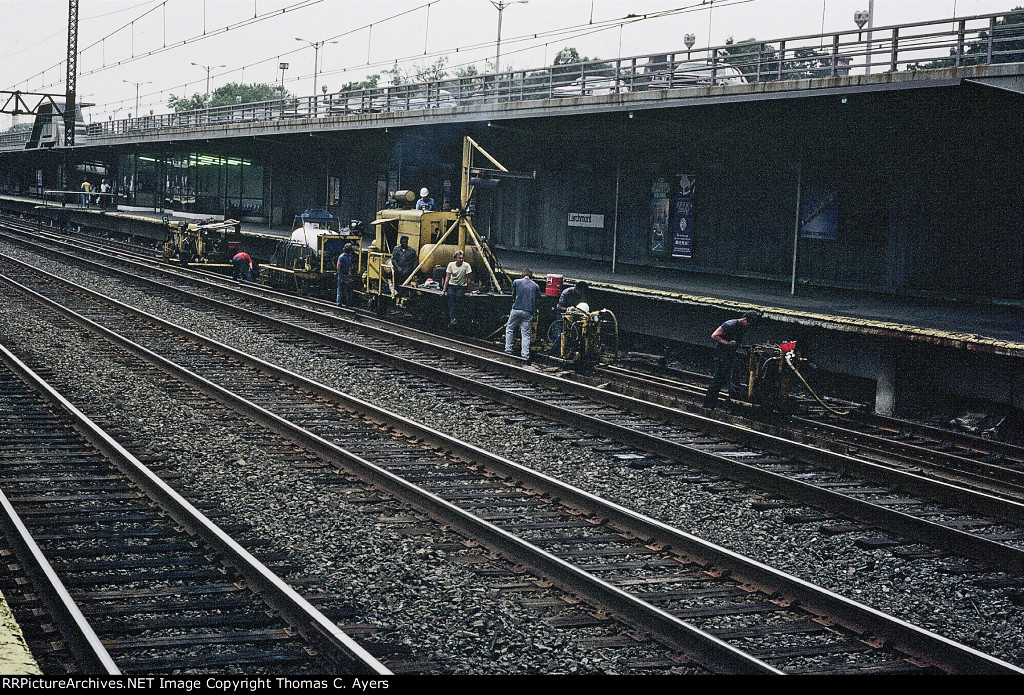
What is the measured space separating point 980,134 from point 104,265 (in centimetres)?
2607

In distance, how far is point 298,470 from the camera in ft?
34.8

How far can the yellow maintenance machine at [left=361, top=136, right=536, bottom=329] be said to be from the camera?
21.7 meters

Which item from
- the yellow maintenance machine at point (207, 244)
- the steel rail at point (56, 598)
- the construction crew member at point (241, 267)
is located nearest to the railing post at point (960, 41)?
the steel rail at point (56, 598)

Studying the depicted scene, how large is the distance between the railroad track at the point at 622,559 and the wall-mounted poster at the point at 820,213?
13394 mm

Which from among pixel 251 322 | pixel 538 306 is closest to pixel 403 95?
pixel 251 322

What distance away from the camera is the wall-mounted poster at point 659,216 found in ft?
89.0

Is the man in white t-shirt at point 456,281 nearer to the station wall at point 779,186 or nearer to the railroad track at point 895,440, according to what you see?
the station wall at point 779,186

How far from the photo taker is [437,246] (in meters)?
22.2

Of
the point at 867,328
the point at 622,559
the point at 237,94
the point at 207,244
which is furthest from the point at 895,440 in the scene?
the point at 237,94

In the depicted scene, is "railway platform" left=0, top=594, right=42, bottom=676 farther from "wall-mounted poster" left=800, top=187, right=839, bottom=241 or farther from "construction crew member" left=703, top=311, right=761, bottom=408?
"wall-mounted poster" left=800, top=187, right=839, bottom=241

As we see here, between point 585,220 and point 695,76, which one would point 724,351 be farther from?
point 585,220

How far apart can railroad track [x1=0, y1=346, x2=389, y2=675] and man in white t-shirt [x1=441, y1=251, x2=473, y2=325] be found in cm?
1048

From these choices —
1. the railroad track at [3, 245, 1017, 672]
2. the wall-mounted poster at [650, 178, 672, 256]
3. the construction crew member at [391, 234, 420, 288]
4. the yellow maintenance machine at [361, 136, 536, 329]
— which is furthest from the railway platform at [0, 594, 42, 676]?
the wall-mounted poster at [650, 178, 672, 256]

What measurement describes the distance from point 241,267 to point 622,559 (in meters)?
25.6
